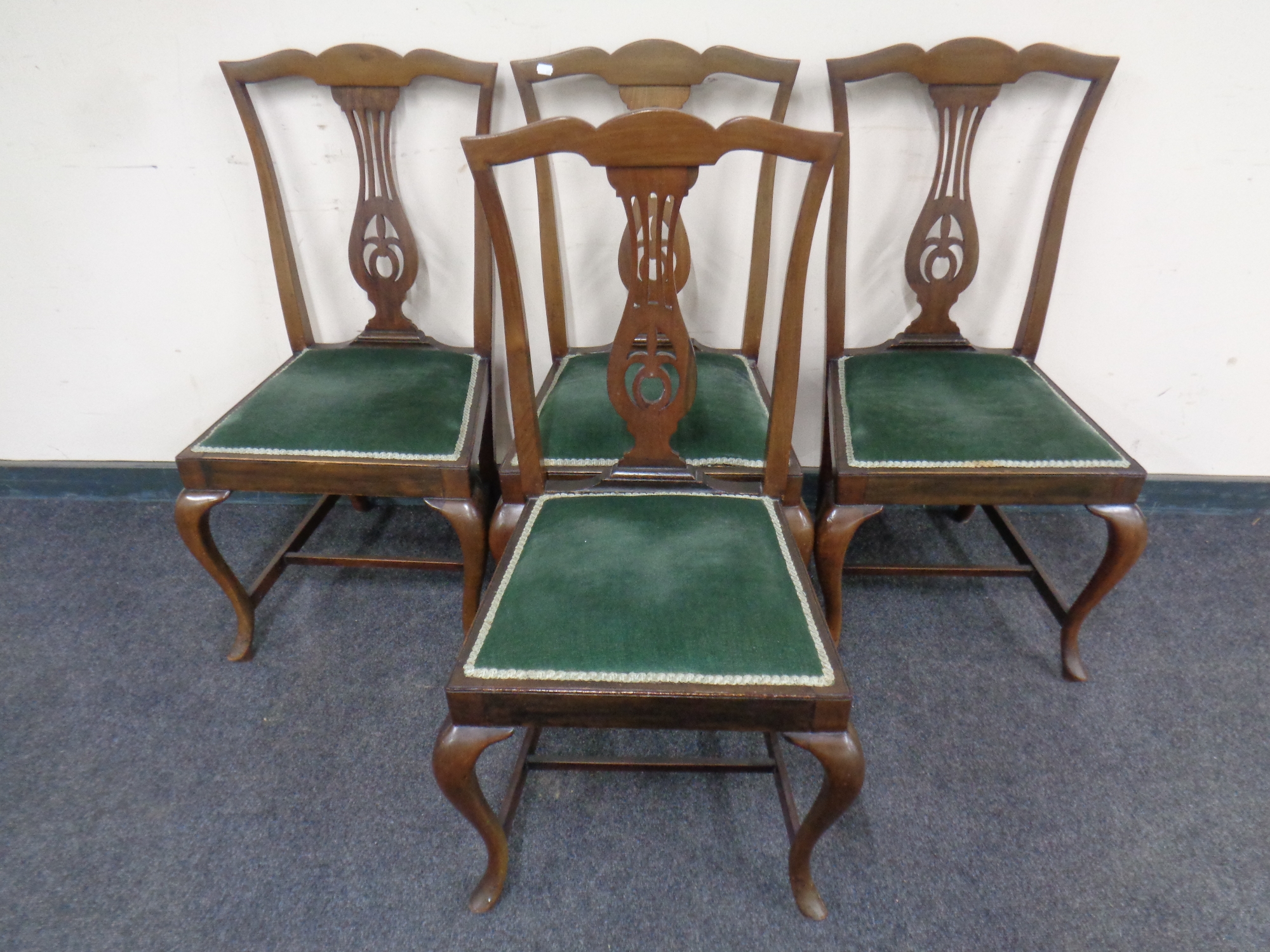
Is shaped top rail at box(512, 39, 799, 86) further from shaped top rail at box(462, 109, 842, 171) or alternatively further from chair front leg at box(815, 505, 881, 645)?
chair front leg at box(815, 505, 881, 645)

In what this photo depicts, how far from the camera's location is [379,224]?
1.74 m

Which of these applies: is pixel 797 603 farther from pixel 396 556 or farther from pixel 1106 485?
pixel 396 556

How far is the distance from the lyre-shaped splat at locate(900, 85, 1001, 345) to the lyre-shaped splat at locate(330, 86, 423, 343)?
1128 millimetres

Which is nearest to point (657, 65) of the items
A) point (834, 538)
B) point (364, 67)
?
point (364, 67)

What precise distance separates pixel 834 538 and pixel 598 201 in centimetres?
94

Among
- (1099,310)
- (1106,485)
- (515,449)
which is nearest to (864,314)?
(1099,310)

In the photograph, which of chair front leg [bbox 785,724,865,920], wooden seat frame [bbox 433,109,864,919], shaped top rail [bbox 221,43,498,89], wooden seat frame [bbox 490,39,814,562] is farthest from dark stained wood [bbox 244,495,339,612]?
chair front leg [bbox 785,724,865,920]

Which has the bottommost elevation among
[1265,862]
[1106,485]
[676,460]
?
[1265,862]

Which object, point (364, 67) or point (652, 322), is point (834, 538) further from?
point (364, 67)

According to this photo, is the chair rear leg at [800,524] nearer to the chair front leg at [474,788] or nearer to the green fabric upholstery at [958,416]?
the green fabric upholstery at [958,416]

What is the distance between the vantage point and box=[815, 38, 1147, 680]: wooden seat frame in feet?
4.71

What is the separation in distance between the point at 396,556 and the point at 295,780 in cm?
68

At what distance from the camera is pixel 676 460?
1.31 m

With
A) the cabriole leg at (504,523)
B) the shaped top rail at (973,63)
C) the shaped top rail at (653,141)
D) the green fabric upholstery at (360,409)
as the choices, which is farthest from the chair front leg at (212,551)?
the shaped top rail at (973,63)
